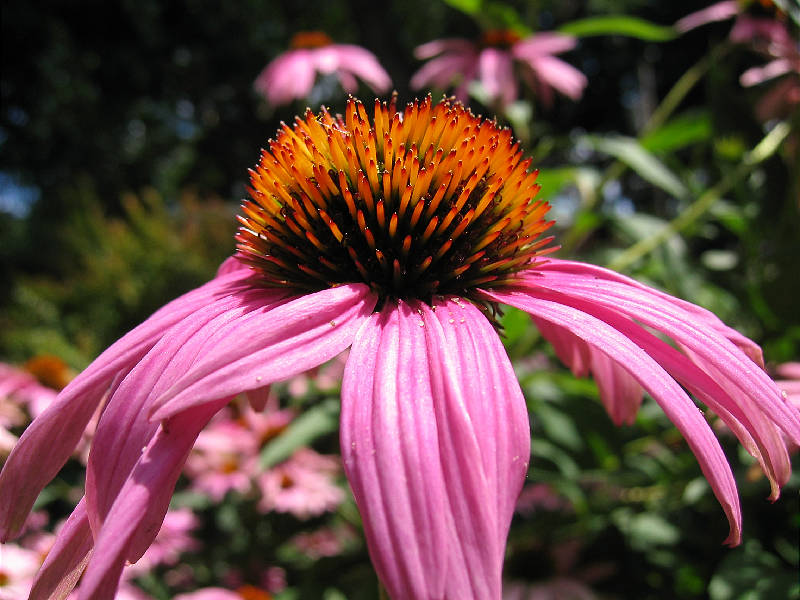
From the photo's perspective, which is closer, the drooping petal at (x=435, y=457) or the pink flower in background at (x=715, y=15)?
the drooping petal at (x=435, y=457)

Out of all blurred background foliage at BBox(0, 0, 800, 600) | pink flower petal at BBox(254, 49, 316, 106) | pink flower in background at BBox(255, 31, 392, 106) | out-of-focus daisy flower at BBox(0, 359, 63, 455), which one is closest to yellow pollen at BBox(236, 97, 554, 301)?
blurred background foliage at BBox(0, 0, 800, 600)

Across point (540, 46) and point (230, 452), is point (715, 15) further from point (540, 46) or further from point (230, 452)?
point (230, 452)

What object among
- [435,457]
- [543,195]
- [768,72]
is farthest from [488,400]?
[768,72]

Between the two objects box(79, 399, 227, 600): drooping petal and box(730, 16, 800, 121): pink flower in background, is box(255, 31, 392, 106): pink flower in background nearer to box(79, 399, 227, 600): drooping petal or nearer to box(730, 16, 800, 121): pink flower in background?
box(730, 16, 800, 121): pink flower in background

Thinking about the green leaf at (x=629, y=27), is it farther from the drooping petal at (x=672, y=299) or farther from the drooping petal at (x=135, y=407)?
the drooping petal at (x=135, y=407)

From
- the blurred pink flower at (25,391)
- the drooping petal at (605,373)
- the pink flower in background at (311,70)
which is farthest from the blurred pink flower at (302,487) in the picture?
the pink flower in background at (311,70)

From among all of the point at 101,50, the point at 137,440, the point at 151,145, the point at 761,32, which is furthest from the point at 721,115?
the point at 151,145
